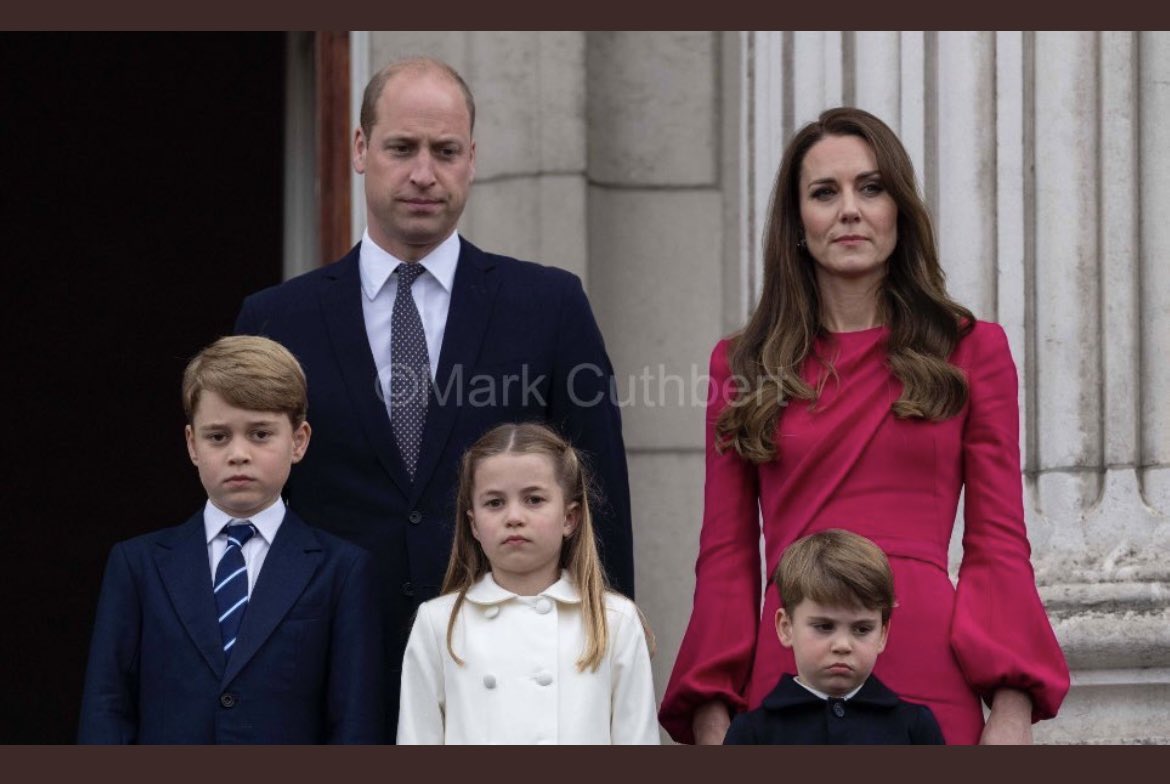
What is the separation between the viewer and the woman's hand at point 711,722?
4359mm

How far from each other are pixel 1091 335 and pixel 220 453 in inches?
108

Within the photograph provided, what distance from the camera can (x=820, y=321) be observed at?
14.9 ft

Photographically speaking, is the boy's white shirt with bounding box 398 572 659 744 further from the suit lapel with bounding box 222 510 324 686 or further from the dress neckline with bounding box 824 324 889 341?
the dress neckline with bounding box 824 324 889 341

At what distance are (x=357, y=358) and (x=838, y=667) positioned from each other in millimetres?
1231

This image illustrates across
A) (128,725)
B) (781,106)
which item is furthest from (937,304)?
(781,106)

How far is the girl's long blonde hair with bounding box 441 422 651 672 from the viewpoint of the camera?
14.2ft

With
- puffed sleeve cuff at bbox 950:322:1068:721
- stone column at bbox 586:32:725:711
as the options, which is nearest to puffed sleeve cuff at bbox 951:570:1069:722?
puffed sleeve cuff at bbox 950:322:1068:721

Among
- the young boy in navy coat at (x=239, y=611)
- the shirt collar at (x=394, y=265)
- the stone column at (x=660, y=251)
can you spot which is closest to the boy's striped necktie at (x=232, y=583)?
the young boy in navy coat at (x=239, y=611)

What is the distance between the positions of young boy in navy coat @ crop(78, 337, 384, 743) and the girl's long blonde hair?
0.18 metres

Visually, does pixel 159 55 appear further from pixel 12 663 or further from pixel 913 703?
pixel 913 703

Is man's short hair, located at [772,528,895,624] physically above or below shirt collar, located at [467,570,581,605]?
above

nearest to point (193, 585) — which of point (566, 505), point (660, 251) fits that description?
point (566, 505)

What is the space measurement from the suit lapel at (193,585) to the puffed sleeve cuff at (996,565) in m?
1.36

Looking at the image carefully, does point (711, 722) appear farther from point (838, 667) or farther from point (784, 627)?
point (838, 667)
